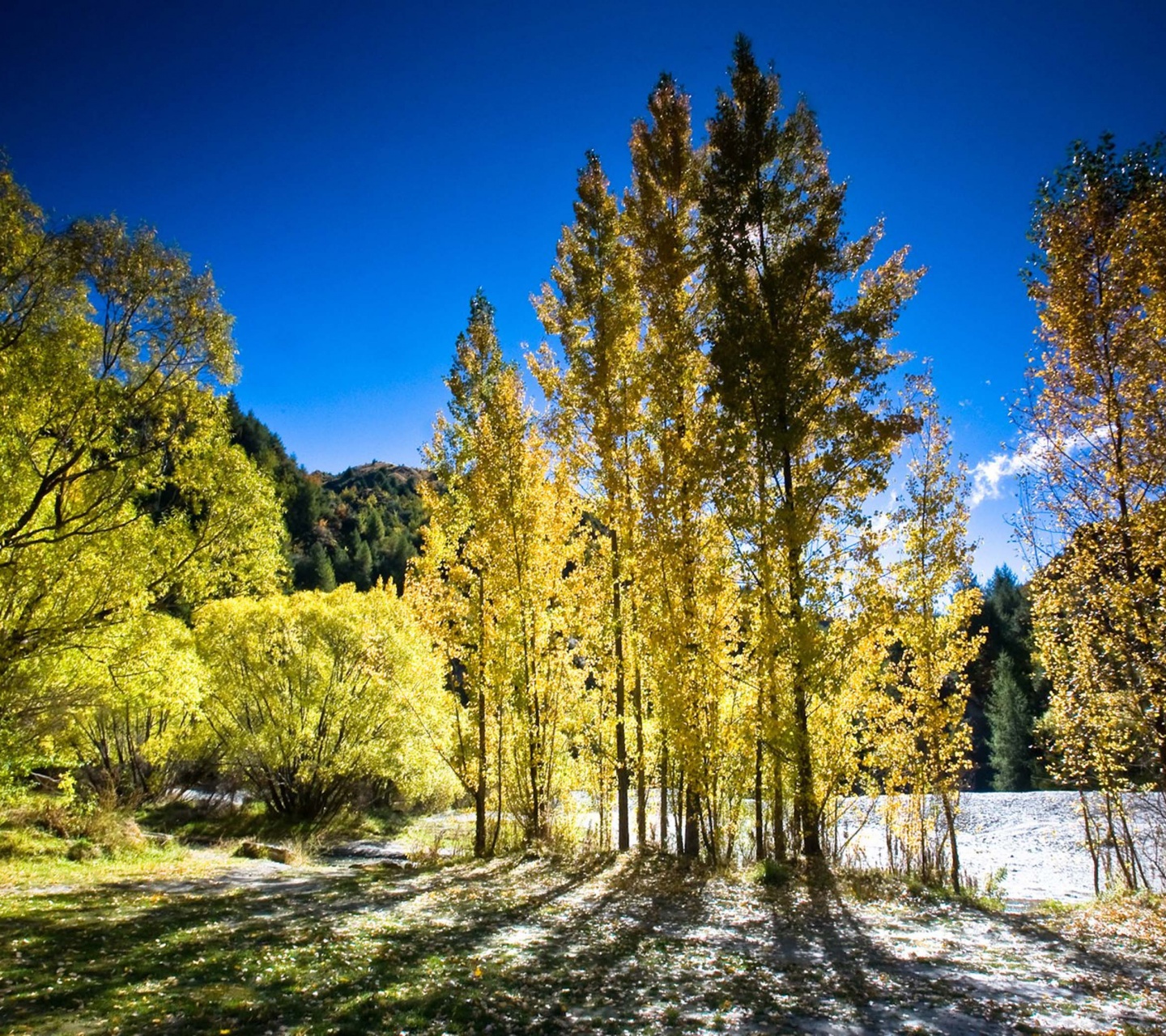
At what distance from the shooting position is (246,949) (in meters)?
6.08

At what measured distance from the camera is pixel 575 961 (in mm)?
6047

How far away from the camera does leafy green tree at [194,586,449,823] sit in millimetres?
20406

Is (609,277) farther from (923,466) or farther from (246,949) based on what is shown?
(246,949)

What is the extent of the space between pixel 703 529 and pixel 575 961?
6.80m

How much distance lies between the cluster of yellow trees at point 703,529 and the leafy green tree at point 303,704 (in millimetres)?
7137

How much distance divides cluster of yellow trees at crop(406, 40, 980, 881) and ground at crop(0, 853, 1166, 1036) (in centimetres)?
250

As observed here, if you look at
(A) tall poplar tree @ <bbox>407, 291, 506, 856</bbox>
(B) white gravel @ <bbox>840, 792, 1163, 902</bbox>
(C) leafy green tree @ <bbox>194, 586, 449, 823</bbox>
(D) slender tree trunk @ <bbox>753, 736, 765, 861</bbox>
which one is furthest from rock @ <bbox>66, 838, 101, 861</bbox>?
(B) white gravel @ <bbox>840, 792, 1163, 902</bbox>

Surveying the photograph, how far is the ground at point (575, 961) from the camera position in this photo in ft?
14.6

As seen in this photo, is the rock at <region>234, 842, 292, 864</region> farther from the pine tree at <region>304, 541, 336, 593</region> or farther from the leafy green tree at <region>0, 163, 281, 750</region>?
the pine tree at <region>304, 541, 336, 593</region>

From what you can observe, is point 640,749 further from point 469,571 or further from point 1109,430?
point 1109,430

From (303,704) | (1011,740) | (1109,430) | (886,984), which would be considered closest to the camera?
(886,984)

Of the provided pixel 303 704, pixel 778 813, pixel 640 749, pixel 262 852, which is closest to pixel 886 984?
pixel 778 813

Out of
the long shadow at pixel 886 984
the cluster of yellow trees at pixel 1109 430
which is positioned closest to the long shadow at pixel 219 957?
the long shadow at pixel 886 984

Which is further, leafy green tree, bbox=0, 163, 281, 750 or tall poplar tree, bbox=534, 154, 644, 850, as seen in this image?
tall poplar tree, bbox=534, 154, 644, 850
